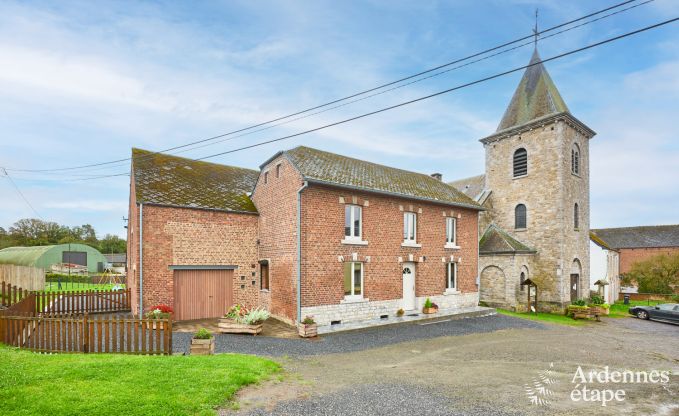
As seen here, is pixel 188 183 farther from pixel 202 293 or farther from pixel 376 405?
pixel 376 405

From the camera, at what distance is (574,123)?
26.2m

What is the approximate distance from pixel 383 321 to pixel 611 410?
32.7 ft

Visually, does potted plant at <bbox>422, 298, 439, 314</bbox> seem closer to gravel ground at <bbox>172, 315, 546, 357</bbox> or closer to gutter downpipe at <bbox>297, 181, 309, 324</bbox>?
gravel ground at <bbox>172, 315, 546, 357</bbox>

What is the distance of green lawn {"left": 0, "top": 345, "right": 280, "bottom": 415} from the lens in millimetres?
6023

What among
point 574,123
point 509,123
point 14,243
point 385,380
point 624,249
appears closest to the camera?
point 385,380

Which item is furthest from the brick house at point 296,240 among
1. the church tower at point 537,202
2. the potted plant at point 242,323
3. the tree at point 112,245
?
the tree at point 112,245

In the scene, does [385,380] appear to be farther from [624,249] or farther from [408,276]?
[624,249]

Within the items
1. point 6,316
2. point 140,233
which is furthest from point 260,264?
point 6,316

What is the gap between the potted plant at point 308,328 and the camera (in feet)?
45.3

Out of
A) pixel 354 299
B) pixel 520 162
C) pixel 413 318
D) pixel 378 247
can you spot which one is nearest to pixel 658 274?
pixel 520 162

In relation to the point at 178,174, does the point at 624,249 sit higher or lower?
lower

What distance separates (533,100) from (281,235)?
23033mm

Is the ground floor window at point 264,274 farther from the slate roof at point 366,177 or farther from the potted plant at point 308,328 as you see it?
the slate roof at point 366,177

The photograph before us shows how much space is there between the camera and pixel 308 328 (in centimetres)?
1387
